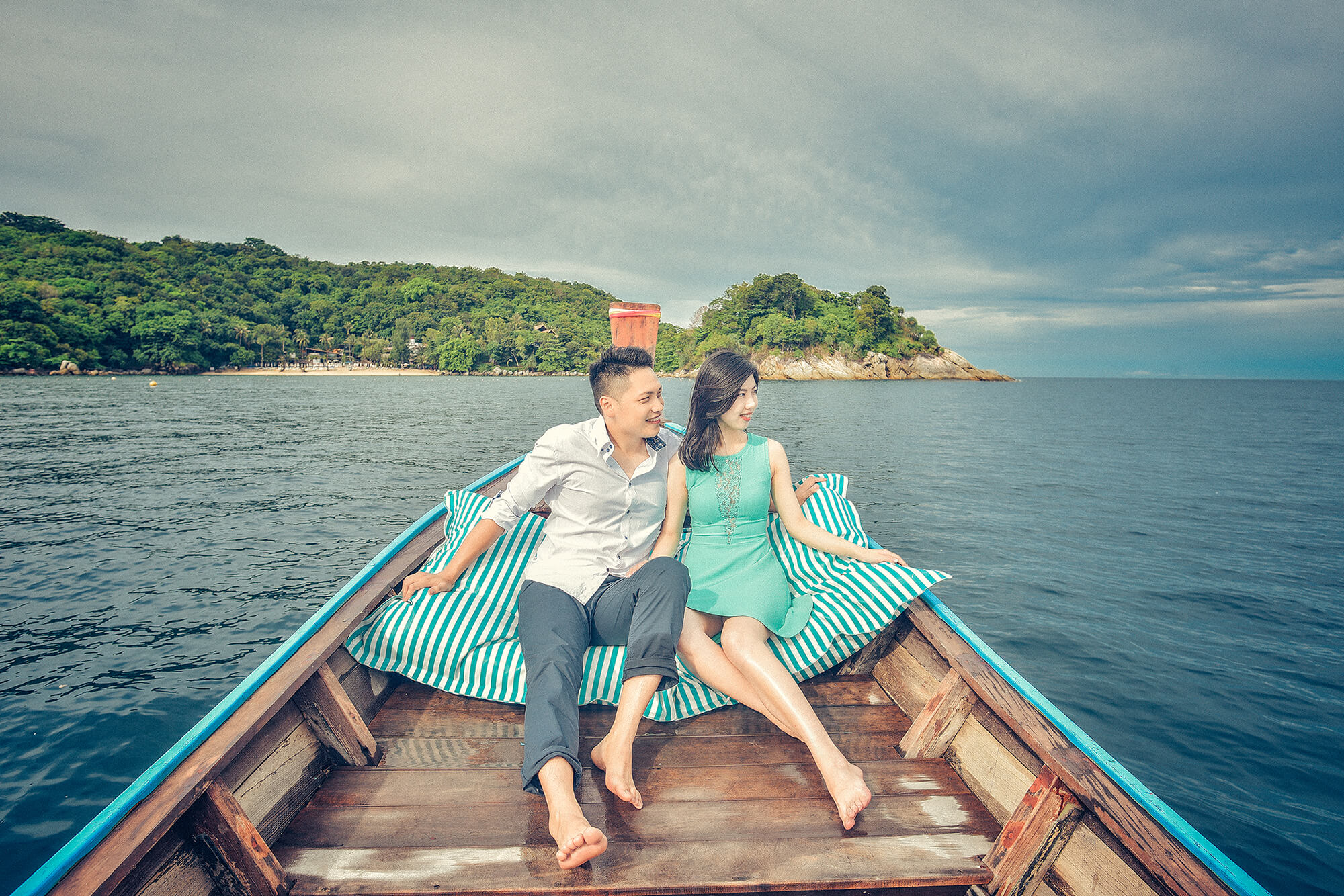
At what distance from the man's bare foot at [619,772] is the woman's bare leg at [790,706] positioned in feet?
2.07

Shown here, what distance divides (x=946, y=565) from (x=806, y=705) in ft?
24.5

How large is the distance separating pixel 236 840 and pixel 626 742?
1.21 metres

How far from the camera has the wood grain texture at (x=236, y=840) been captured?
1.77 metres

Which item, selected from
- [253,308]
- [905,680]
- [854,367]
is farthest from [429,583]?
[253,308]

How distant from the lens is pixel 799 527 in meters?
3.38

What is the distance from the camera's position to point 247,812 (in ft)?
6.48

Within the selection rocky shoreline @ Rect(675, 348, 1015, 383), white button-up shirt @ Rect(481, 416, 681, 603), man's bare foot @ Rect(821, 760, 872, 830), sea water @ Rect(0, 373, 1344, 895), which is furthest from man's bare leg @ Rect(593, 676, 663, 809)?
rocky shoreline @ Rect(675, 348, 1015, 383)

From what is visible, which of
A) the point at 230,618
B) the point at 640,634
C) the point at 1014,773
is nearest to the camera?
the point at 1014,773

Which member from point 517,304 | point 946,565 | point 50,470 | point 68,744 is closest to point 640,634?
point 68,744

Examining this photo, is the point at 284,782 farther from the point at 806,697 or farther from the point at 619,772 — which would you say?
the point at 806,697

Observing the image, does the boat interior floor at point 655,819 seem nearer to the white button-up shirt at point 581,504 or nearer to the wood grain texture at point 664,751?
the wood grain texture at point 664,751

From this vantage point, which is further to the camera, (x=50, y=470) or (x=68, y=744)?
(x=50, y=470)

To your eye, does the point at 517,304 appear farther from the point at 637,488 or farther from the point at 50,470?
the point at 637,488

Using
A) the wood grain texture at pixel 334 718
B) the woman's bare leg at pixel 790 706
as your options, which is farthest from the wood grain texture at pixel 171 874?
the woman's bare leg at pixel 790 706
